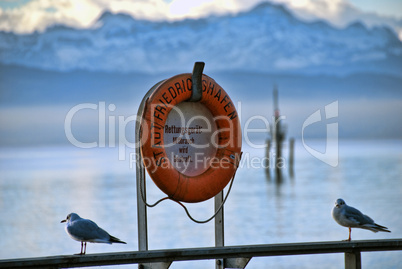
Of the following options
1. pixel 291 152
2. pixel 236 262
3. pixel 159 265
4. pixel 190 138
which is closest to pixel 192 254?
pixel 159 265

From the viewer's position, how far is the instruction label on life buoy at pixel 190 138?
3.53m

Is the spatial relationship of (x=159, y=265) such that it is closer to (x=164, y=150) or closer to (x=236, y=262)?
(x=236, y=262)

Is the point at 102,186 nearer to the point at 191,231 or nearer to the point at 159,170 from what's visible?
the point at 191,231

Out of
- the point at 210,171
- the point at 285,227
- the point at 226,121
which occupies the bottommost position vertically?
the point at 285,227

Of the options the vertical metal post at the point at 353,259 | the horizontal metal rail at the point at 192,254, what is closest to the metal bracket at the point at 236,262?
the horizontal metal rail at the point at 192,254

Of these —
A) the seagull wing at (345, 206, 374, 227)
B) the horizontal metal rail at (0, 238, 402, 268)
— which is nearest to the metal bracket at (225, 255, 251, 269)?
the horizontal metal rail at (0, 238, 402, 268)

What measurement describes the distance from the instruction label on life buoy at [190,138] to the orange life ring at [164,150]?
0.12 ft

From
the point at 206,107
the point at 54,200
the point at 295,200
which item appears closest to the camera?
the point at 206,107

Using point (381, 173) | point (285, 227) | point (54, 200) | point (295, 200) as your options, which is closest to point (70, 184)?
point (54, 200)

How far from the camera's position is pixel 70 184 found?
34.9m

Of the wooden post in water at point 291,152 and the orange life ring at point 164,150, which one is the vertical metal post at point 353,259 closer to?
the orange life ring at point 164,150

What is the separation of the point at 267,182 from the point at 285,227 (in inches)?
628

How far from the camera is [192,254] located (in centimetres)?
307

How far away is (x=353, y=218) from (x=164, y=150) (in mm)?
1123
